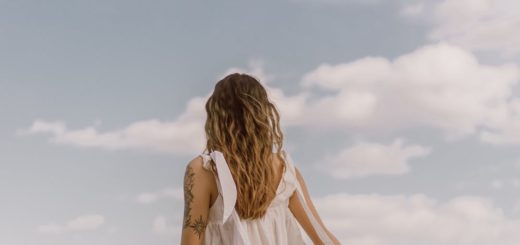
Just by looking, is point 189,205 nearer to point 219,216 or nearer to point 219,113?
point 219,216

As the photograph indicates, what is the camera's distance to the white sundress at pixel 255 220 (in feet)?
17.4

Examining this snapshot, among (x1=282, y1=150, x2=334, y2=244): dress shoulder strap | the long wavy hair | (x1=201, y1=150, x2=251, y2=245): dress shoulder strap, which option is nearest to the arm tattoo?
(x1=201, y1=150, x2=251, y2=245): dress shoulder strap

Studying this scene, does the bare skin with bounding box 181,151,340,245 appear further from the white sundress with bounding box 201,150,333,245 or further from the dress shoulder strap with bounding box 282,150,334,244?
the dress shoulder strap with bounding box 282,150,334,244

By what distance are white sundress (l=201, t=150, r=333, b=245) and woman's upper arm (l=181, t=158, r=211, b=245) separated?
0.07 m

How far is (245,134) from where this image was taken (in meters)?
5.41

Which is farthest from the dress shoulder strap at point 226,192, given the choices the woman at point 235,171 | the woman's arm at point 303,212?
the woman's arm at point 303,212

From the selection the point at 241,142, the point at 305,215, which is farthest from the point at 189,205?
the point at 305,215

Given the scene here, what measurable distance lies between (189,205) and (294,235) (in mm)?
903

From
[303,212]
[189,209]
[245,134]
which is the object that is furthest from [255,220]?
[245,134]

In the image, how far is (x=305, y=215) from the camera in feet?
19.1

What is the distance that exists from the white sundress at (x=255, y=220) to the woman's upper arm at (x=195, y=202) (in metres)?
0.07

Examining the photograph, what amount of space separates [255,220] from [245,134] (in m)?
0.67

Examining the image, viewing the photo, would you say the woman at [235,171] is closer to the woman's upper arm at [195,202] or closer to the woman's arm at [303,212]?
the woman's upper arm at [195,202]

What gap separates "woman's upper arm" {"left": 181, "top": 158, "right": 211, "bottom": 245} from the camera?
5.33 meters
